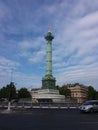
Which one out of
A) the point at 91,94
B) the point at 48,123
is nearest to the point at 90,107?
the point at 48,123

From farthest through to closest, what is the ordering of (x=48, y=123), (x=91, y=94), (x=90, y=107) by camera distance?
(x=91, y=94) → (x=90, y=107) → (x=48, y=123)

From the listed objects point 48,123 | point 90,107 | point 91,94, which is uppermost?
point 91,94

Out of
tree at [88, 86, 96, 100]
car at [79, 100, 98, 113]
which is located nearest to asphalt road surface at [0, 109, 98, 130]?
car at [79, 100, 98, 113]

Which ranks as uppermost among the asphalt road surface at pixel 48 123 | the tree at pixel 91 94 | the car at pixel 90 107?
the tree at pixel 91 94

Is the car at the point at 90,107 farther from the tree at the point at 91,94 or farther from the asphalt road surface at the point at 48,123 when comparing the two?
the tree at the point at 91,94

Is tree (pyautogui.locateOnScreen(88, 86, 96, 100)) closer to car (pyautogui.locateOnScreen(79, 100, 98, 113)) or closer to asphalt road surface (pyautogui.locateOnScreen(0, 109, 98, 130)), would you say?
car (pyautogui.locateOnScreen(79, 100, 98, 113))

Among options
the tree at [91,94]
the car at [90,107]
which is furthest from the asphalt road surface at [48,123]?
the tree at [91,94]

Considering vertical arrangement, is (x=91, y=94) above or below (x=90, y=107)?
above

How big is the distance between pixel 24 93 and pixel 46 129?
125m

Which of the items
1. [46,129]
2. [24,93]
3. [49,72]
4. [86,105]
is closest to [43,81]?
[49,72]

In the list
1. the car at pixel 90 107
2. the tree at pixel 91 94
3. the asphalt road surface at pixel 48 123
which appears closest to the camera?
the asphalt road surface at pixel 48 123

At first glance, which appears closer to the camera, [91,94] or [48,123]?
[48,123]

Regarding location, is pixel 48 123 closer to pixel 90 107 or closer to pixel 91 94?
pixel 90 107

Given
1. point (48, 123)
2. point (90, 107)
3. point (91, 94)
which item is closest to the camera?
point (48, 123)
